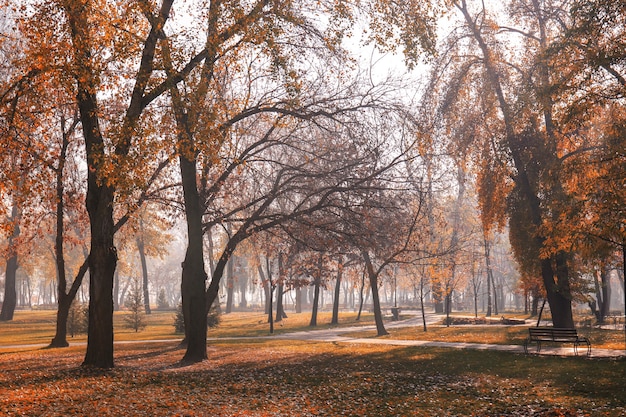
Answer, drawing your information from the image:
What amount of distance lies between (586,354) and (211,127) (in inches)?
554

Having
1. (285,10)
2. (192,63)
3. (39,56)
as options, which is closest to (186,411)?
(39,56)

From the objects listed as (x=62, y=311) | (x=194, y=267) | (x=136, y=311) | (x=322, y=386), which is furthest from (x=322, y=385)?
(x=136, y=311)

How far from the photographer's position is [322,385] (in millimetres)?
14375

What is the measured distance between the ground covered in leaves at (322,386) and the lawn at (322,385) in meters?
0.02

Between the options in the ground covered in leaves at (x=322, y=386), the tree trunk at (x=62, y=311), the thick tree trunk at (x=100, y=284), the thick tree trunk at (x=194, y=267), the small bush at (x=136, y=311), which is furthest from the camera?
the small bush at (x=136, y=311)

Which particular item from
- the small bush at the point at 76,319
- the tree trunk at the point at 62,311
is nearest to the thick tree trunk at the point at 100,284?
the tree trunk at the point at 62,311

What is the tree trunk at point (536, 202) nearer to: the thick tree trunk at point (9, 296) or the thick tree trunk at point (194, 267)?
the thick tree trunk at point (194, 267)

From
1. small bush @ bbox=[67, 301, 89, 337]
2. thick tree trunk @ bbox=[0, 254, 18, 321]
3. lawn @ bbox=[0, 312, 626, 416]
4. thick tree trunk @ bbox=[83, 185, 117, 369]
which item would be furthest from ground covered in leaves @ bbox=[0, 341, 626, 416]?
thick tree trunk @ bbox=[0, 254, 18, 321]

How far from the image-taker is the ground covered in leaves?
10859mm

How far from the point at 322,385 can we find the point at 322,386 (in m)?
0.16

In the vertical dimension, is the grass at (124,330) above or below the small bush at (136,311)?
below

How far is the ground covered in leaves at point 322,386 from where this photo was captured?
10859mm

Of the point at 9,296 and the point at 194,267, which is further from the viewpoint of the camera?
the point at 9,296

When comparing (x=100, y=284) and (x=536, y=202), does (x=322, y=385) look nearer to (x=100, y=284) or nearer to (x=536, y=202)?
(x=100, y=284)
